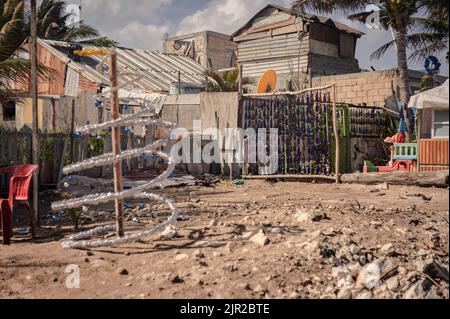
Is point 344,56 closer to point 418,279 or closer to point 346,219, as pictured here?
point 346,219

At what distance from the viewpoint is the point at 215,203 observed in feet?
27.7

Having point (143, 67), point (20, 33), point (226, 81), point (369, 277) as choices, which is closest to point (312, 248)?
point (369, 277)

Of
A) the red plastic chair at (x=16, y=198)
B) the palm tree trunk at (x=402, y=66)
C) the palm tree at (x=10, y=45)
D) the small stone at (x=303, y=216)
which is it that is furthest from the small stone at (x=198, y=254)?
the palm tree trunk at (x=402, y=66)

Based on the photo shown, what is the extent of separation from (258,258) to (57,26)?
27.8 meters

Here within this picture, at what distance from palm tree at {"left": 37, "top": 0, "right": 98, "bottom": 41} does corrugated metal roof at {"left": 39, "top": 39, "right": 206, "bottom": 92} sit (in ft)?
15.4

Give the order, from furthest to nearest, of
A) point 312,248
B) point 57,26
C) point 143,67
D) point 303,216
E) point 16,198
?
point 57,26, point 143,67, point 16,198, point 303,216, point 312,248

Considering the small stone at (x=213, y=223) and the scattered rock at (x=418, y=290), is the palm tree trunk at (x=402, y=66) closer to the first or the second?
the small stone at (x=213, y=223)

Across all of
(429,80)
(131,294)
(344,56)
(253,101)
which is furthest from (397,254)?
(344,56)

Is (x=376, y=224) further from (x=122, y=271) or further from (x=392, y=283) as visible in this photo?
(x=122, y=271)

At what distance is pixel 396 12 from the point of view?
14555mm

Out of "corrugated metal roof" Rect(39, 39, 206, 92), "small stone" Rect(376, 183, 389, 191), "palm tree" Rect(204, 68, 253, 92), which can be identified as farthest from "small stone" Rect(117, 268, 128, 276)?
"palm tree" Rect(204, 68, 253, 92)

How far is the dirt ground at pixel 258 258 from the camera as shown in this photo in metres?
4.12

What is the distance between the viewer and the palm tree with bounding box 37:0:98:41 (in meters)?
28.4
